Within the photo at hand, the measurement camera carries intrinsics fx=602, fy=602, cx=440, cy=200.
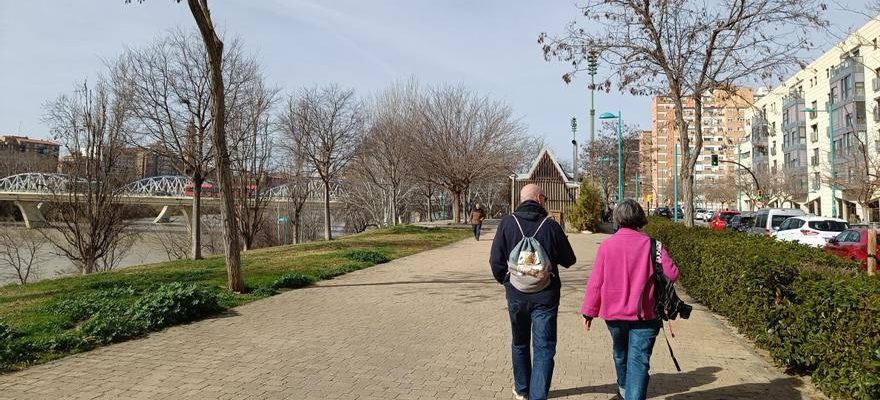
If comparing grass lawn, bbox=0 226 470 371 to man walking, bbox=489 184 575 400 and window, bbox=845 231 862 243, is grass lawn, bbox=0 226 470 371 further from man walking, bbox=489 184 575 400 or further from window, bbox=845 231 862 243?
window, bbox=845 231 862 243

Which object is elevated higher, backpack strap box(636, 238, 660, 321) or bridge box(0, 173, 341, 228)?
bridge box(0, 173, 341, 228)

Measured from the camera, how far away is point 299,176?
3438 centimetres

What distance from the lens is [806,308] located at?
4980 mm

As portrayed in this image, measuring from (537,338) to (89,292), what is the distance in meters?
8.69

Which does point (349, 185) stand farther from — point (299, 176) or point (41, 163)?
point (41, 163)

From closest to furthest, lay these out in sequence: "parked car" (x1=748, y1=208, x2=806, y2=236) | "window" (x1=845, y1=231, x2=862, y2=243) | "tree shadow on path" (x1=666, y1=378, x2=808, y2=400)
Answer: "tree shadow on path" (x1=666, y1=378, x2=808, y2=400) < "window" (x1=845, y1=231, x2=862, y2=243) < "parked car" (x1=748, y1=208, x2=806, y2=236)

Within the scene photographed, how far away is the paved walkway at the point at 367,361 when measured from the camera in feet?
16.1

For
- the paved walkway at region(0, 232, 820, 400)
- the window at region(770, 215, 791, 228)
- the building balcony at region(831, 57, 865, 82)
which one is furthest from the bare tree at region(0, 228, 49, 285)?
the building balcony at region(831, 57, 865, 82)

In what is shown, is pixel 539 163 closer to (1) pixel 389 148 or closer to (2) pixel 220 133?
(1) pixel 389 148

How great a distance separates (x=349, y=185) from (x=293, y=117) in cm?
1724

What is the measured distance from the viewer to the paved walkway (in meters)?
4.92

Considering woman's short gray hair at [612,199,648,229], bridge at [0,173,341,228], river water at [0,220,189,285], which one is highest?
bridge at [0,173,341,228]

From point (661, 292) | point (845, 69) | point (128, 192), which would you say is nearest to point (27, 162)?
point (128, 192)

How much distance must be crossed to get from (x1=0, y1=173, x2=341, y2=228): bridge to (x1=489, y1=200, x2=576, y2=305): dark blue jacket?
22.8m
